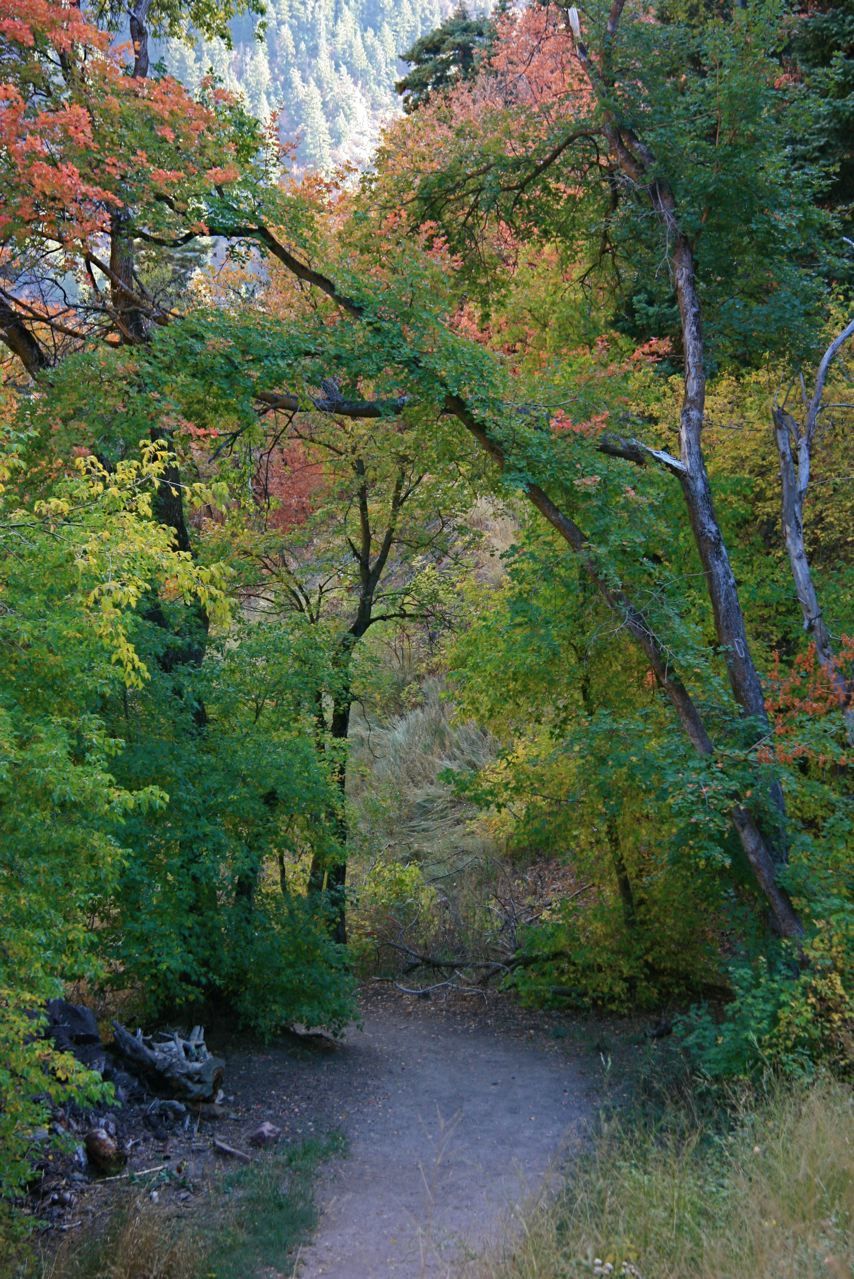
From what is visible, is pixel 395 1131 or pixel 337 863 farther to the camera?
pixel 337 863

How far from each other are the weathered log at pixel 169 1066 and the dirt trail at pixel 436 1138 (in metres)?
1.34

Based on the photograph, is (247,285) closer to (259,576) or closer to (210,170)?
(259,576)

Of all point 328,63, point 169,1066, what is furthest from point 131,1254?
point 328,63

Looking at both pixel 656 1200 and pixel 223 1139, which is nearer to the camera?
pixel 656 1200

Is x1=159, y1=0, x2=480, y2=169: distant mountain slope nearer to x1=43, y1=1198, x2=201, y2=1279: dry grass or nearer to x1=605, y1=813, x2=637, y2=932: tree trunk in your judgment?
x1=605, y1=813, x2=637, y2=932: tree trunk

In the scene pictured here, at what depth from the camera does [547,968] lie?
11.6m

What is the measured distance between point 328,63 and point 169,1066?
124m

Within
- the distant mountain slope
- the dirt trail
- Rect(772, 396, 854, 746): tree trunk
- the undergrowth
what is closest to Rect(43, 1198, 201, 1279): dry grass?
the undergrowth

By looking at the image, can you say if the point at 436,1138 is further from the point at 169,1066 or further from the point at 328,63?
the point at 328,63

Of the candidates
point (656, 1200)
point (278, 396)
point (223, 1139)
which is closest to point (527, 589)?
point (278, 396)

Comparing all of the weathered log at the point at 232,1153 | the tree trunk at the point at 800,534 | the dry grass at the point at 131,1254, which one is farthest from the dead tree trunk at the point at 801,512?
the dry grass at the point at 131,1254

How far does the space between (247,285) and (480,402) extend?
9.47m

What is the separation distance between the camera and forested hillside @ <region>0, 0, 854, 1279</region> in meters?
5.54

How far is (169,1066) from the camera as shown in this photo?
8070mm
